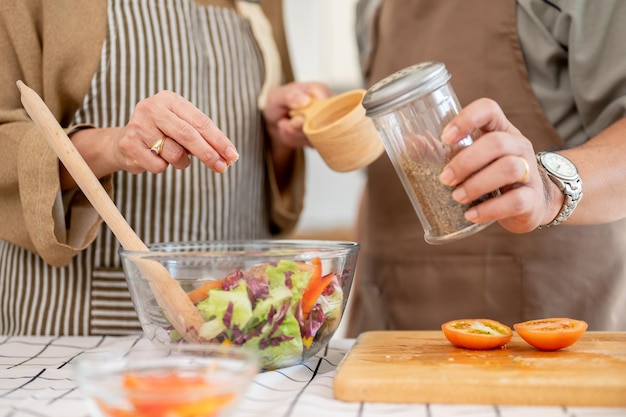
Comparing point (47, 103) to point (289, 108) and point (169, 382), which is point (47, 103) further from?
point (169, 382)

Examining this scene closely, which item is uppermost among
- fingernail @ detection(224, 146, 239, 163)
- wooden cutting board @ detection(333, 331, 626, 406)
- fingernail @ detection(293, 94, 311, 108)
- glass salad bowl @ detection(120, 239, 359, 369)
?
fingernail @ detection(293, 94, 311, 108)

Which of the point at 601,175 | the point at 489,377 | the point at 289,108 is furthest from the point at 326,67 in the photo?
the point at 489,377

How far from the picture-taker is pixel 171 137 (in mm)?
851

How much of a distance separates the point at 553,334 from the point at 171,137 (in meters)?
0.49

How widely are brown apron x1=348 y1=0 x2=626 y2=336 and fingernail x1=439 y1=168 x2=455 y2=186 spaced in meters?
0.43

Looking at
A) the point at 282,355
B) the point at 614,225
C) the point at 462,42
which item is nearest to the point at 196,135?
the point at 282,355

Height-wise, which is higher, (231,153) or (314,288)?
(231,153)

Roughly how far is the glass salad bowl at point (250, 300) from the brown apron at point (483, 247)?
46 centimetres

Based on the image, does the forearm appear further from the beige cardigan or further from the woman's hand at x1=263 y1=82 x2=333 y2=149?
the beige cardigan

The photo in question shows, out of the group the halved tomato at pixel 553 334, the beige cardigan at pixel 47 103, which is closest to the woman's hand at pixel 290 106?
the beige cardigan at pixel 47 103

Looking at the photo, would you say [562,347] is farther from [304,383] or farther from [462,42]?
[462,42]

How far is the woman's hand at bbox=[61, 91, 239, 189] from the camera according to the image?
83 centimetres

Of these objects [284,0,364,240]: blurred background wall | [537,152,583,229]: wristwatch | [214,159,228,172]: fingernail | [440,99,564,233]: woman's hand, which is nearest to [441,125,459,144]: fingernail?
[440,99,564,233]: woman's hand

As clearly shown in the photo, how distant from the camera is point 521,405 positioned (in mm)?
677
